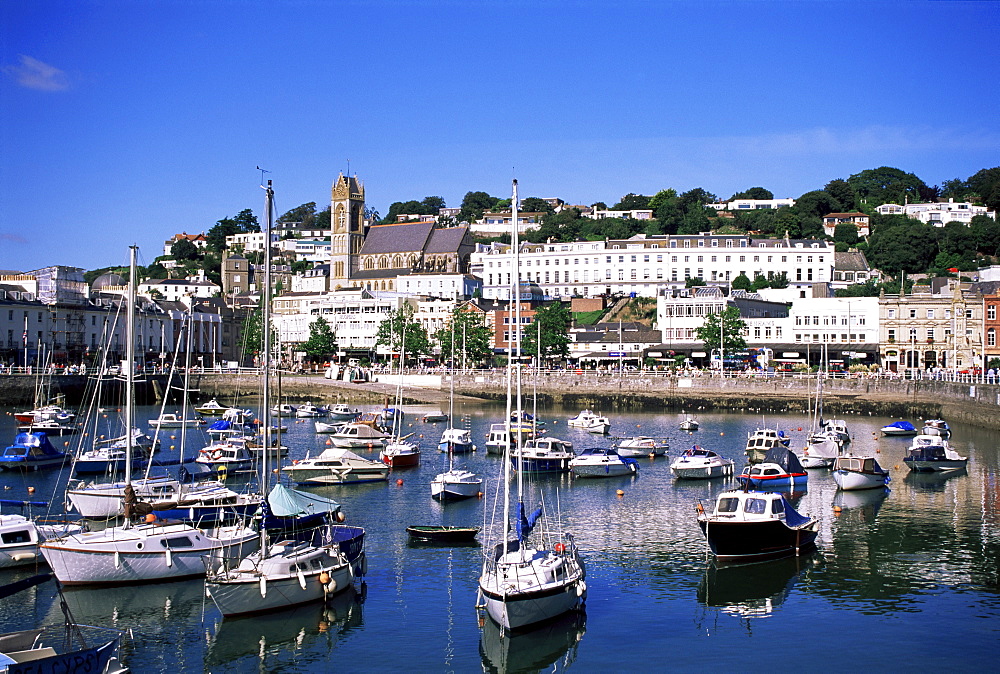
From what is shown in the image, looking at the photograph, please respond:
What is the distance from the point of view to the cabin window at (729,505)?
28969mm

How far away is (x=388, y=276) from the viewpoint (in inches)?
6289

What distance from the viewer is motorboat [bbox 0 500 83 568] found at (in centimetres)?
2727

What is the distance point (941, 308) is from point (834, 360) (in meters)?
11.8

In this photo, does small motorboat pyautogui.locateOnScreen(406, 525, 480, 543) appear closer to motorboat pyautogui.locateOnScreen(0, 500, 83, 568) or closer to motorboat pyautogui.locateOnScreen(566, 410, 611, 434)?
motorboat pyautogui.locateOnScreen(0, 500, 83, 568)

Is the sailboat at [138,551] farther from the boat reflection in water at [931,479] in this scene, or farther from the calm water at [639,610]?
the boat reflection in water at [931,479]

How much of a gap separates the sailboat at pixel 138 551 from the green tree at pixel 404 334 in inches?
3276

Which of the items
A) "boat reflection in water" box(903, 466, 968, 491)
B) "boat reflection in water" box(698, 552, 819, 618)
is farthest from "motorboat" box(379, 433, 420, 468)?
"boat reflection in water" box(903, 466, 968, 491)

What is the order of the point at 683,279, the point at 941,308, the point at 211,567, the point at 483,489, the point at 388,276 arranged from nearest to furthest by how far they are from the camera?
1. the point at 211,567
2. the point at 483,489
3. the point at 941,308
4. the point at 683,279
5. the point at 388,276

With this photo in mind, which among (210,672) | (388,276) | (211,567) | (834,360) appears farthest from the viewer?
(388,276)

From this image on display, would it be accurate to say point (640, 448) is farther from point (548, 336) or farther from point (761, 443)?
point (548, 336)

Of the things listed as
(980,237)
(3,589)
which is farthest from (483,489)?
(980,237)

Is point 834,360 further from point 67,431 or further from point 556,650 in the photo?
point 556,650

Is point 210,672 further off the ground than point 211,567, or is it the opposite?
point 211,567

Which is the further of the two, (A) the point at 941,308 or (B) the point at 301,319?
(B) the point at 301,319
